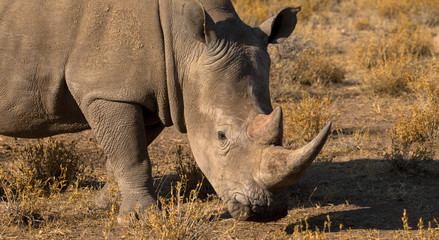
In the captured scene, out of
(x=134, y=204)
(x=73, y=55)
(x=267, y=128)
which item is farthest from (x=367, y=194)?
(x=73, y=55)

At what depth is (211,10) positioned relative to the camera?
16.3 ft

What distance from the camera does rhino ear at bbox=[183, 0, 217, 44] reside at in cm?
455

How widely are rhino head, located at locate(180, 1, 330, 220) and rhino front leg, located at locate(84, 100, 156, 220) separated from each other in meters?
0.45

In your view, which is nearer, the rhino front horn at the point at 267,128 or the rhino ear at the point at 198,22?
the rhino front horn at the point at 267,128

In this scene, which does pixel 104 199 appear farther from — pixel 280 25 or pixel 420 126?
pixel 420 126

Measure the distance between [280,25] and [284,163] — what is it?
159 centimetres

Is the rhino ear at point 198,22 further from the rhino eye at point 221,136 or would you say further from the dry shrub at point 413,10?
the dry shrub at point 413,10

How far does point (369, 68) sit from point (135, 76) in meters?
7.83

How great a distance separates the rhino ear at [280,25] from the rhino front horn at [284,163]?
129 cm

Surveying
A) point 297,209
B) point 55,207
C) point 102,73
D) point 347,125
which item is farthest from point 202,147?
point 347,125

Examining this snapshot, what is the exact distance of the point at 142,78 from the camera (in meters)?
4.79

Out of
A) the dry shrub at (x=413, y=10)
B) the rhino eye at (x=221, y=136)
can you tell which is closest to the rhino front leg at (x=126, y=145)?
the rhino eye at (x=221, y=136)

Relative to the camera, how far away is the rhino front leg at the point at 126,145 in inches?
193

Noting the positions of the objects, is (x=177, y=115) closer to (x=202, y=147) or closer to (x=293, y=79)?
(x=202, y=147)
